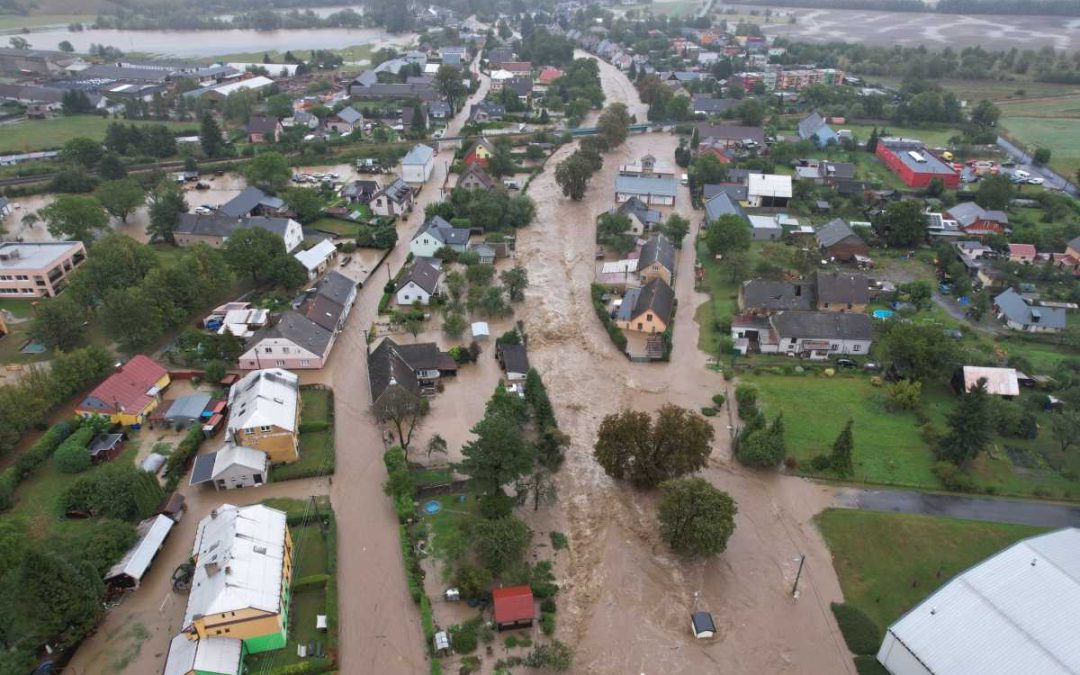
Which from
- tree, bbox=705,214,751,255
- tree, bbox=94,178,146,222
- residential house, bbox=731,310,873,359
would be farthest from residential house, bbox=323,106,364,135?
residential house, bbox=731,310,873,359

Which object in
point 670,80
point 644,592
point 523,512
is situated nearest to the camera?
point 644,592

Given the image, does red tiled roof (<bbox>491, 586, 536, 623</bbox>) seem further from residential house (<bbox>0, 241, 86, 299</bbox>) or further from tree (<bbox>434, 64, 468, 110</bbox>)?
tree (<bbox>434, 64, 468, 110</bbox>)

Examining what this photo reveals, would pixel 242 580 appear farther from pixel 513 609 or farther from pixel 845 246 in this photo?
pixel 845 246

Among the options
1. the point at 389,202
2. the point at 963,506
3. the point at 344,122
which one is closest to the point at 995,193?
the point at 963,506

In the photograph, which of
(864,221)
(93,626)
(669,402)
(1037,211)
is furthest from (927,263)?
(93,626)

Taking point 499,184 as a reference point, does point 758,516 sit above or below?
below

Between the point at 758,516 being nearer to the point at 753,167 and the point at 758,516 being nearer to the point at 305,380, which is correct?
the point at 305,380
